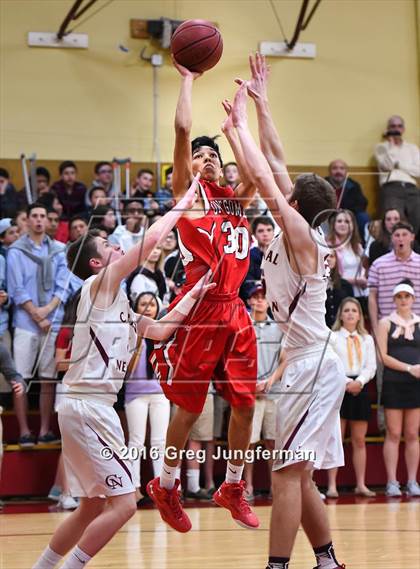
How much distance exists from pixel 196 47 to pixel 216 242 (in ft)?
4.01

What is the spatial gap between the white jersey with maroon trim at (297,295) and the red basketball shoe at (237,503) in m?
1.10

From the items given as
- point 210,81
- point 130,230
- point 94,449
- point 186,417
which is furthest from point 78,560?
point 210,81

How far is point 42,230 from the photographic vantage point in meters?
9.92

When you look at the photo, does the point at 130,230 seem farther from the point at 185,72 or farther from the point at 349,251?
the point at 185,72

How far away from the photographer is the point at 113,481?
5.11 m

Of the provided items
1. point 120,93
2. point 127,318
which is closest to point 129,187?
point 120,93

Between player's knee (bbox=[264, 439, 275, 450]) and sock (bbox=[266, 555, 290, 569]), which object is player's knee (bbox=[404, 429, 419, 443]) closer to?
player's knee (bbox=[264, 439, 275, 450])

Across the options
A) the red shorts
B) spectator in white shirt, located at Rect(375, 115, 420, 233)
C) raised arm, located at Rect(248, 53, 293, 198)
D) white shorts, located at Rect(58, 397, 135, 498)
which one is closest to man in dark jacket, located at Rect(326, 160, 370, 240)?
spectator in white shirt, located at Rect(375, 115, 420, 233)

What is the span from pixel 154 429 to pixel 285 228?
15.4 ft

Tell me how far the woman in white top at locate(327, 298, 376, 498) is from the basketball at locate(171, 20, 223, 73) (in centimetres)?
485

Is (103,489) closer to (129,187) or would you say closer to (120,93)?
(129,187)

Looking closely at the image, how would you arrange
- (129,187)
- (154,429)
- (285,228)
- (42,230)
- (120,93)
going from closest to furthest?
(285,228)
(154,429)
(42,230)
(129,187)
(120,93)

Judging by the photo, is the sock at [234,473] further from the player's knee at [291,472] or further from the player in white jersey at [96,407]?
the player in white jersey at [96,407]

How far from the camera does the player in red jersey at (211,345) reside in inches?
223
